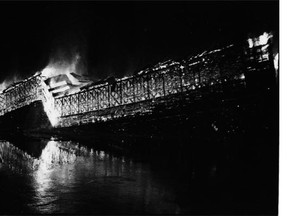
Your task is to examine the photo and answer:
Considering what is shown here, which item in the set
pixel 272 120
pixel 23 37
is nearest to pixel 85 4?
pixel 23 37

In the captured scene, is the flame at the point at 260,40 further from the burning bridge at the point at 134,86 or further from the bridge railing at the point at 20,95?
the bridge railing at the point at 20,95

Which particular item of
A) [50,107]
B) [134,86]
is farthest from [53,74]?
[134,86]

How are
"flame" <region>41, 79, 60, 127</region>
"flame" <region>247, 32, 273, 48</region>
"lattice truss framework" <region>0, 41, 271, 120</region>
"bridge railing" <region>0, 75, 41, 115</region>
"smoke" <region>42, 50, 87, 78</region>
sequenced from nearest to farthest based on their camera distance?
"flame" <region>247, 32, 273, 48</region> → "lattice truss framework" <region>0, 41, 271, 120</region> → "smoke" <region>42, 50, 87, 78</region> → "flame" <region>41, 79, 60, 127</region> → "bridge railing" <region>0, 75, 41, 115</region>

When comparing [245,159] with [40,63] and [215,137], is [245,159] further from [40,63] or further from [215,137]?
[40,63]

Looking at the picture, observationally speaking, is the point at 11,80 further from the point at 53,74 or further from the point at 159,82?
the point at 159,82

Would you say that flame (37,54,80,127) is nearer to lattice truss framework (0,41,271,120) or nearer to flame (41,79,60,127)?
flame (41,79,60,127)

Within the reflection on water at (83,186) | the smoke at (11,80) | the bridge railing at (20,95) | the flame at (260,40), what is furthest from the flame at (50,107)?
the flame at (260,40)

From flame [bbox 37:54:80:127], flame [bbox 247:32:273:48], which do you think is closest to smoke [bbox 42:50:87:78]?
flame [bbox 37:54:80:127]
